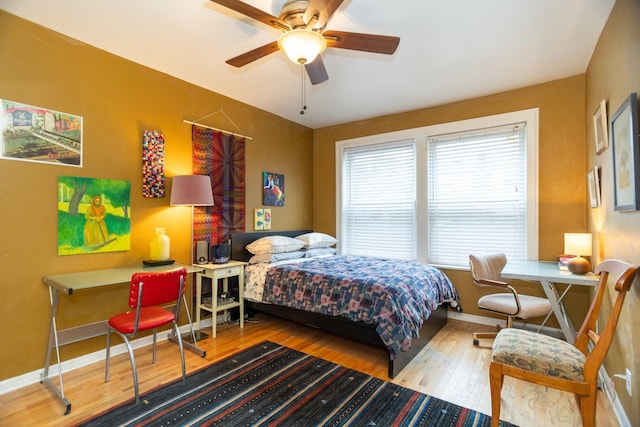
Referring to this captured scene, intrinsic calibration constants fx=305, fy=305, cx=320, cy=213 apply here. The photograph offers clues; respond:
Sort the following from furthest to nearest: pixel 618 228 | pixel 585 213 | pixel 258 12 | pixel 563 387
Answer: pixel 585 213
pixel 618 228
pixel 258 12
pixel 563 387

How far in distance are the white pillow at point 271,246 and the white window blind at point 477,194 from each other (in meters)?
1.90

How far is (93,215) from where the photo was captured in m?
2.69

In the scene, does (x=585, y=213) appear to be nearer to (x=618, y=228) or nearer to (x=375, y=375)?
(x=618, y=228)

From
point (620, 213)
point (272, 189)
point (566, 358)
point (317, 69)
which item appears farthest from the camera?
point (272, 189)

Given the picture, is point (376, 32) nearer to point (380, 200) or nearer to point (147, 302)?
point (380, 200)

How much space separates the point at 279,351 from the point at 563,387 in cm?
214

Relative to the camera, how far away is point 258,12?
1.81m

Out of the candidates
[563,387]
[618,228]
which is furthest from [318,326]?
[618,228]

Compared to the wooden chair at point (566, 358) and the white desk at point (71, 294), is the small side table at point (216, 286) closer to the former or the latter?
the white desk at point (71, 294)

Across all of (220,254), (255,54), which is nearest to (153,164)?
(220,254)

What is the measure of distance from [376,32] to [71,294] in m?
3.07

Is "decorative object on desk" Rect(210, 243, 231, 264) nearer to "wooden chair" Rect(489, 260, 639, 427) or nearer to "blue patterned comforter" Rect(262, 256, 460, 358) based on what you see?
"blue patterned comforter" Rect(262, 256, 460, 358)

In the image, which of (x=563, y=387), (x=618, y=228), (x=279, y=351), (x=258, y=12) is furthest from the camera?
(x=279, y=351)

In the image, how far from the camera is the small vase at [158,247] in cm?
293
